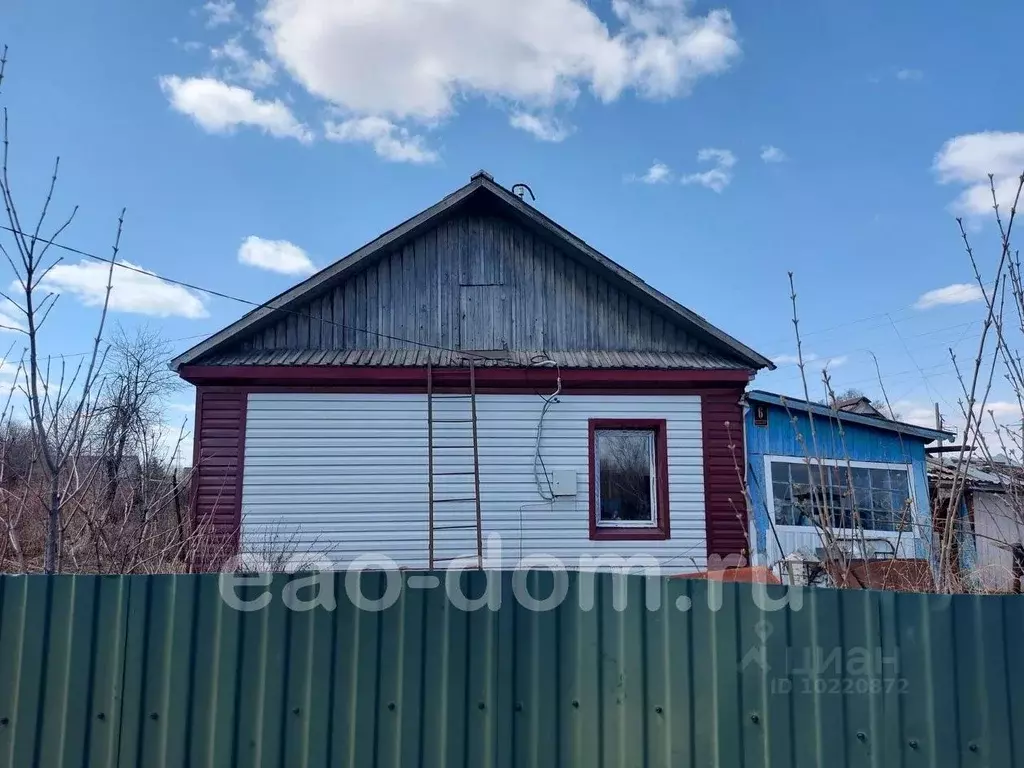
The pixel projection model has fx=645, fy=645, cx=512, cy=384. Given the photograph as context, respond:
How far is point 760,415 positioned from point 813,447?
1069 mm

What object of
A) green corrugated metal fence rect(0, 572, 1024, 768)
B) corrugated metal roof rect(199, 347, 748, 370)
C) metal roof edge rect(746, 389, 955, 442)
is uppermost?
corrugated metal roof rect(199, 347, 748, 370)

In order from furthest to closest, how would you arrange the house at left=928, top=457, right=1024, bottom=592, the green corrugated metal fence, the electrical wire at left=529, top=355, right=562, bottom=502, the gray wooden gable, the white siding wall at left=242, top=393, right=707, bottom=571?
the gray wooden gable < the electrical wire at left=529, top=355, right=562, bottom=502 < the white siding wall at left=242, top=393, right=707, bottom=571 < the house at left=928, top=457, right=1024, bottom=592 < the green corrugated metal fence

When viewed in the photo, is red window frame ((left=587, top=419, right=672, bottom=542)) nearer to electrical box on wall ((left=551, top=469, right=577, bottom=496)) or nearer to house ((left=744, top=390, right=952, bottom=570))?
electrical box on wall ((left=551, top=469, right=577, bottom=496))

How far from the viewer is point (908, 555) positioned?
32.4 ft

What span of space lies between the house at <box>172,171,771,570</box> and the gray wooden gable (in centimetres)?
3

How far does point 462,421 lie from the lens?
849cm

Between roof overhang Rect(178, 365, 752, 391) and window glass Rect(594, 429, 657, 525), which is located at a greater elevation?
roof overhang Rect(178, 365, 752, 391)

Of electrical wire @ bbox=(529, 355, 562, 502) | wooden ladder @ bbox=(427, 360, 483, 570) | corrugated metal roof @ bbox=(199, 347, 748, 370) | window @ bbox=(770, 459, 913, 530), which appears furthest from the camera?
window @ bbox=(770, 459, 913, 530)

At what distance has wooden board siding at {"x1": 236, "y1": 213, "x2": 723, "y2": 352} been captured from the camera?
909 centimetres

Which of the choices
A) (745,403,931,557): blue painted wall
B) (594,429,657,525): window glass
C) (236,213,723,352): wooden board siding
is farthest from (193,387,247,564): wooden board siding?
(745,403,931,557): blue painted wall

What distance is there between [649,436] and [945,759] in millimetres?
5815

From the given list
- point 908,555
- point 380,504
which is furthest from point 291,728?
point 908,555

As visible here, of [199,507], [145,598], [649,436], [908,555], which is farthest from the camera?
[908,555]

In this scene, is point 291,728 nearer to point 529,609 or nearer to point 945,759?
point 529,609
